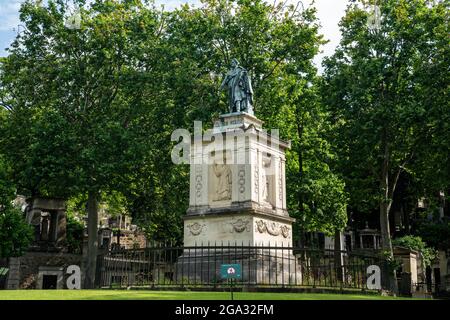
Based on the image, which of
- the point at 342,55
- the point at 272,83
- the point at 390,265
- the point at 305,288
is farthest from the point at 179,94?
the point at 305,288

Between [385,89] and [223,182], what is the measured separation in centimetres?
1530

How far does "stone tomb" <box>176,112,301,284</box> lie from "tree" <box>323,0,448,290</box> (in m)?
10.9

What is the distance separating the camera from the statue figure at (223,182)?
65.8 feet

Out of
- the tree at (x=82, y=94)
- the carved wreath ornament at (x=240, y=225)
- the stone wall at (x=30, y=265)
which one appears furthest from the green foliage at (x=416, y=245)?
the carved wreath ornament at (x=240, y=225)

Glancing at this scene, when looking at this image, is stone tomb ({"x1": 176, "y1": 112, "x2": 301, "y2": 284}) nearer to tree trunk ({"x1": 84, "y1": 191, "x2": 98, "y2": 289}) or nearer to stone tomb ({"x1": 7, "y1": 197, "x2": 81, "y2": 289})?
tree trunk ({"x1": 84, "y1": 191, "x2": 98, "y2": 289})

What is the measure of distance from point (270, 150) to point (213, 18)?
12298 millimetres

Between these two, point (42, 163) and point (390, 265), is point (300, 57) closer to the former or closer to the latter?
point (390, 265)

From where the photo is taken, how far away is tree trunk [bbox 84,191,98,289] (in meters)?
30.8

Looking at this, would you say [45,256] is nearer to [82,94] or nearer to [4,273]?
[4,273]

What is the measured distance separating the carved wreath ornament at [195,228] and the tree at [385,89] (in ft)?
44.7

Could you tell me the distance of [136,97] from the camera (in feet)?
105

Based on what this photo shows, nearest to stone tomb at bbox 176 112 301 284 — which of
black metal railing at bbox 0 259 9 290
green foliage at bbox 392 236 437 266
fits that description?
black metal railing at bbox 0 259 9 290

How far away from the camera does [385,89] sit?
31.5 m

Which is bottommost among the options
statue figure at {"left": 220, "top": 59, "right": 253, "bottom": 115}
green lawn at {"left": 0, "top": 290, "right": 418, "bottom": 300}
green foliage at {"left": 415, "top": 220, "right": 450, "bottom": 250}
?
green lawn at {"left": 0, "top": 290, "right": 418, "bottom": 300}
